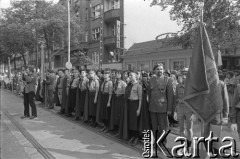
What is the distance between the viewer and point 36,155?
21.2ft

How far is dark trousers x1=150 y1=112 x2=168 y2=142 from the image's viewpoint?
6.73 meters

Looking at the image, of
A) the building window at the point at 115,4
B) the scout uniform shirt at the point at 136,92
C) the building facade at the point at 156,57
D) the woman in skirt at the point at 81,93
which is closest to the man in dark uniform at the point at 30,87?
the woman in skirt at the point at 81,93

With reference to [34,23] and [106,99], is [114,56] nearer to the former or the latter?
[34,23]

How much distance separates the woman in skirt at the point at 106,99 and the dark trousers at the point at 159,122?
2084 mm

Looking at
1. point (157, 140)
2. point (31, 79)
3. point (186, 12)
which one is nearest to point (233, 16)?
point (186, 12)

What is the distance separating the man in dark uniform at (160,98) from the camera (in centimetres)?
662

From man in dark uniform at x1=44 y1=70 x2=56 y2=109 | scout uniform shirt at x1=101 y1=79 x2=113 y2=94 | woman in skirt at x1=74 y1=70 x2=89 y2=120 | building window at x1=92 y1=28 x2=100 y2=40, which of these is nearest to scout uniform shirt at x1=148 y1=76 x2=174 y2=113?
scout uniform shirt at x1=101 y1=79 x2=113 y2=94

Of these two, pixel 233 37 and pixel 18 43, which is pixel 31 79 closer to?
pixel 233 37

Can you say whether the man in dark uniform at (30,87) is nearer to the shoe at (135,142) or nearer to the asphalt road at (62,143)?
the asphalt road at (62,143)

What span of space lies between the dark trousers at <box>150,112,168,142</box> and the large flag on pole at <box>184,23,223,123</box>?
2152mm

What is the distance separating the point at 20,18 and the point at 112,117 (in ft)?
69.1

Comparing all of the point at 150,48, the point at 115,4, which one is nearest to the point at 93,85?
the point at 150,48

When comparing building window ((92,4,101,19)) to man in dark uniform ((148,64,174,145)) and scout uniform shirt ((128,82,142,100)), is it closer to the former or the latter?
scout uniform shirt ((128,82,142,100))

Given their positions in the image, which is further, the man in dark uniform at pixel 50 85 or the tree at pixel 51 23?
the tree at pixel 51 23
